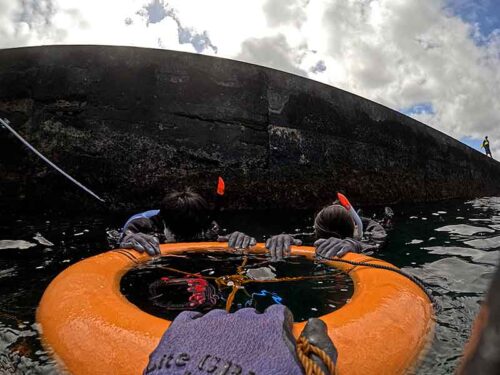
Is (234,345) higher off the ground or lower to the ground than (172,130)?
A: lower

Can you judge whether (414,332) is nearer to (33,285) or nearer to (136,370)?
(136,370)

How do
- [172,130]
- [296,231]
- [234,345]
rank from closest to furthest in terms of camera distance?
[234,345] → [296,231] → [172,130]

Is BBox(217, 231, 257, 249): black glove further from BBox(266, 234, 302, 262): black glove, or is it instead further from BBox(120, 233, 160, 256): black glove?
BBox(120, 233, 160, 256): black glove

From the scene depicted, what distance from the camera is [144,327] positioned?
1456mm

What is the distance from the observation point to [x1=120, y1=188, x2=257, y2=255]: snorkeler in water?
336 cm

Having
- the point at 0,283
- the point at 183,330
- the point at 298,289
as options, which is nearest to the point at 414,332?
the point at 298,289

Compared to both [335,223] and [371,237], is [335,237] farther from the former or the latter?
[371,237]

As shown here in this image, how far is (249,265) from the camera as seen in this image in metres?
2.79

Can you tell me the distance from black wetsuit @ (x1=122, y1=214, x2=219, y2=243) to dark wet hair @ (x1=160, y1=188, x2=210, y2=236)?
0.21 feet

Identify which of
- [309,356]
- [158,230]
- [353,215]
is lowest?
[309,356]

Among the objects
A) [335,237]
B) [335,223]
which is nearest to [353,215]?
[335,223]

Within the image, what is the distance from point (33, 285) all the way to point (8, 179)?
3077mm

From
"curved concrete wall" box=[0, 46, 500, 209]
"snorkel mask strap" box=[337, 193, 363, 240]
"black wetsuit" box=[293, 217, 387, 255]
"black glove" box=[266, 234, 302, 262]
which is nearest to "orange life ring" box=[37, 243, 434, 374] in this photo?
"black glove" box=[266, 234, 302, 262]

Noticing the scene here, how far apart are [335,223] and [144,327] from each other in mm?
2271
